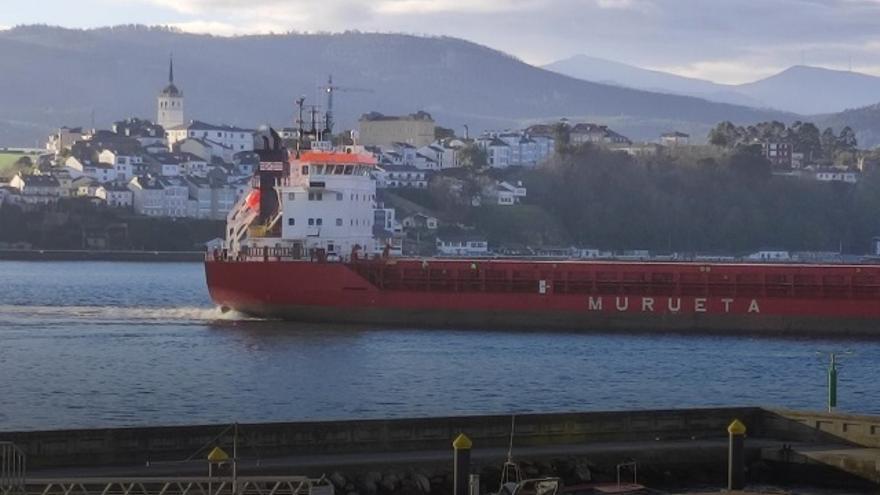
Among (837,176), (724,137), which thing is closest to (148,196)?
(724,137)

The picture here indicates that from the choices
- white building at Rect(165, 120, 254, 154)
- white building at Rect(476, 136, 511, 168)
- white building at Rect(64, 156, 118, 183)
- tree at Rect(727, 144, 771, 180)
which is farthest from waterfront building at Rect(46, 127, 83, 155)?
tree at Rect(727, 144, 771, 180)

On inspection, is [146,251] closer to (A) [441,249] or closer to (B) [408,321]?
(A) [441,249]

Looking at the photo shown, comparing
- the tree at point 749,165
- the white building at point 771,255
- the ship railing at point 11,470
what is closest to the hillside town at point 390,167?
the tree at point 749,165

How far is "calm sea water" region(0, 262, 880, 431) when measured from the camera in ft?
102

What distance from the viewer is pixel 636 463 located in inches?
910

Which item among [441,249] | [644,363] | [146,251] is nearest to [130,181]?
[146,251]

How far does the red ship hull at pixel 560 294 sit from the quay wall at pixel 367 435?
19466 millimetres

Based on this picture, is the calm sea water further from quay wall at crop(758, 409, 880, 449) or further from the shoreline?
the shoreline

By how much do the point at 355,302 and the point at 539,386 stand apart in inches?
474

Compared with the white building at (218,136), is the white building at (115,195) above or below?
below

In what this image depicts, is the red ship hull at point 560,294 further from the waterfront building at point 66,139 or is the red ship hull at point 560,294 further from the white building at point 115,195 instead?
the waterfront building at point 66,139

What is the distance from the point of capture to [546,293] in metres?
45.4

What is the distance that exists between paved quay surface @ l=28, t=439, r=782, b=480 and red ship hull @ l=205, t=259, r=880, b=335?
1995cm

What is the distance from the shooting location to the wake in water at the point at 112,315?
4830 centimetres
